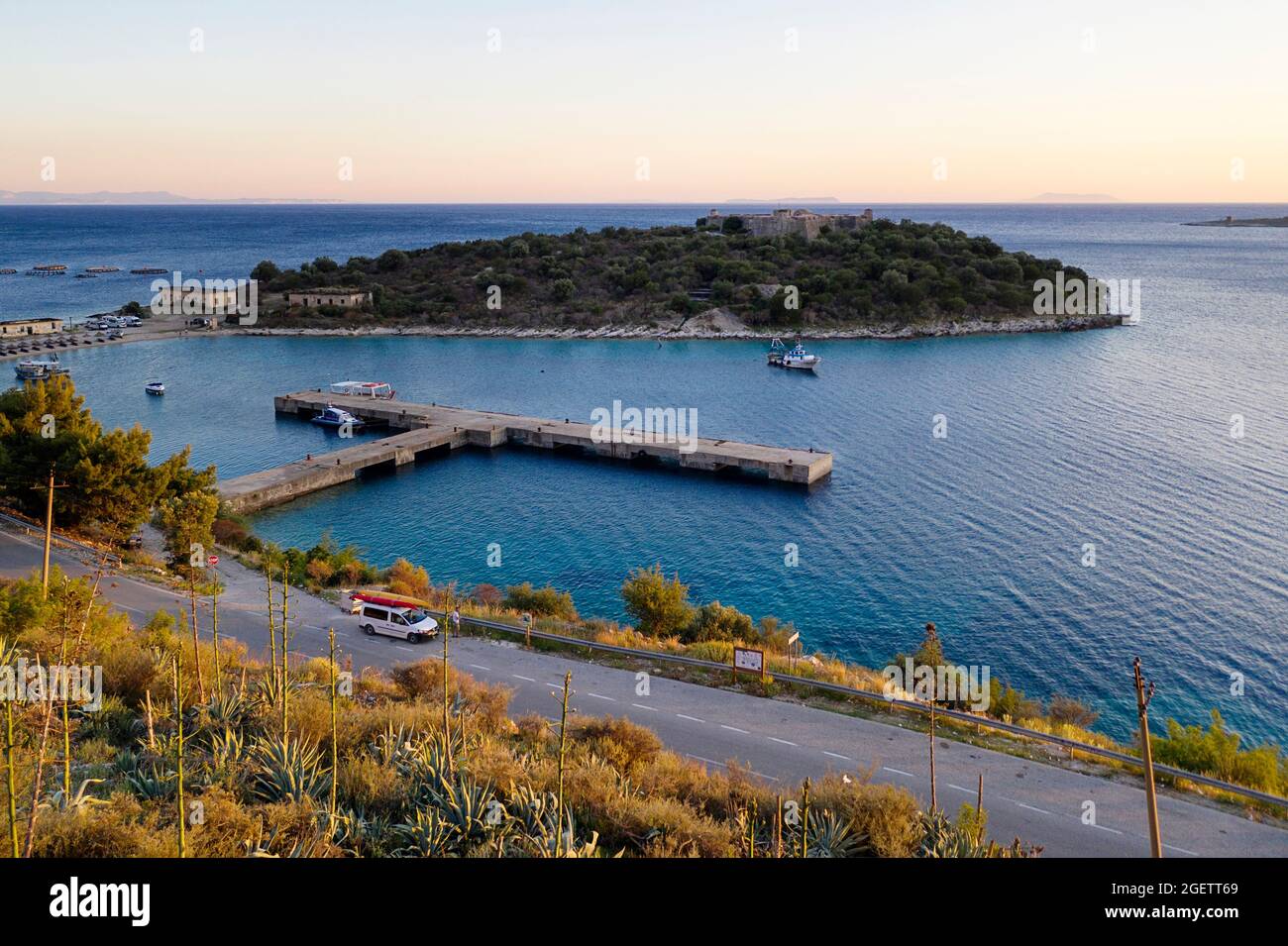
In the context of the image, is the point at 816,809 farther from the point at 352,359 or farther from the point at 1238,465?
the point at 352,359

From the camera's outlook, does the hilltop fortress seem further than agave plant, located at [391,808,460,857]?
Yes

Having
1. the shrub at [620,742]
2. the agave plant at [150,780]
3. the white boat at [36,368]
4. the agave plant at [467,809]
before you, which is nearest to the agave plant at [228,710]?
the agave plant at [150,780]

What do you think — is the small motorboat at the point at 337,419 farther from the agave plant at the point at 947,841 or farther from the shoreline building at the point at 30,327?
the agave plant at the point at 947,841

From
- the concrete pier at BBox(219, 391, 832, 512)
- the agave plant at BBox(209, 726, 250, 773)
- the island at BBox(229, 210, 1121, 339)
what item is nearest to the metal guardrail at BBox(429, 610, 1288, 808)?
the agave plant at BBox(209, 726, 250, 773)

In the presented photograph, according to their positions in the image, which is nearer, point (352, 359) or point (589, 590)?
point (589, 590)

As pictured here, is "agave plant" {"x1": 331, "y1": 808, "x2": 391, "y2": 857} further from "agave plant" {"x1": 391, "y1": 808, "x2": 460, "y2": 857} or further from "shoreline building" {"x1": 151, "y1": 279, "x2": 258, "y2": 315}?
"shoreline building" {"x1": 151, "y1": 279, "x2": 258, "y2": 315}

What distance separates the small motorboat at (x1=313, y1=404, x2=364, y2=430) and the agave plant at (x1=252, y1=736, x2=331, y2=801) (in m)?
43.7

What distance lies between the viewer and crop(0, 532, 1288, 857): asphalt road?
13.3 m

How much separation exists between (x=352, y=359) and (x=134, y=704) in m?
62.6

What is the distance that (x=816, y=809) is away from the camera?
1190 centimetres

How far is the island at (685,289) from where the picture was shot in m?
86.4

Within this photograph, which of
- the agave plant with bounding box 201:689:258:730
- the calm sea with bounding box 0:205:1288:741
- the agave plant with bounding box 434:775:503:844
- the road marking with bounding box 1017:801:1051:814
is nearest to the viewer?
the agave plant with bounding box 434:775:503:844

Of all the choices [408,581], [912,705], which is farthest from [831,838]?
[408,581]
